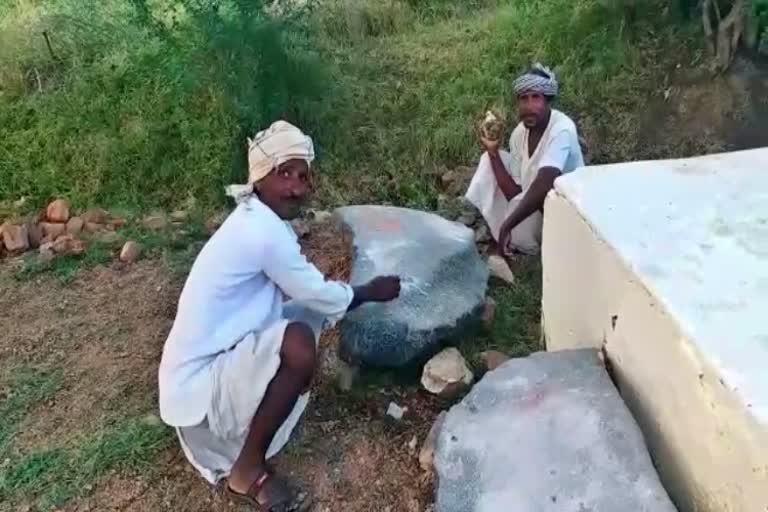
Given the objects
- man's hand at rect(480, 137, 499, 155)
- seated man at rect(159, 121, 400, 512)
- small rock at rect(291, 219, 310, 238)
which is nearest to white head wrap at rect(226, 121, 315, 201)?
seated man at rect(159, 121, 400, 512)

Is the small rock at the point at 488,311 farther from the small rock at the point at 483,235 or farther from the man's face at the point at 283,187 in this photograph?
the man's face at the point at 283,187

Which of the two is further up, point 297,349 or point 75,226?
point 297,349

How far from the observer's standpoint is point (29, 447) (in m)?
2.98

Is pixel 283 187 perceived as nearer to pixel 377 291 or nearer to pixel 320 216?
pixel 377 291

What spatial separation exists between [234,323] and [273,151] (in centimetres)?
48

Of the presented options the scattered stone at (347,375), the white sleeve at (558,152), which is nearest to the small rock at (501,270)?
the white sleeve at (558,152)

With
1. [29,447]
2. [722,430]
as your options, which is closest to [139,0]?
[29,447]

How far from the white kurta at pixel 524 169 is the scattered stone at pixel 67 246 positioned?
1713 millimetres

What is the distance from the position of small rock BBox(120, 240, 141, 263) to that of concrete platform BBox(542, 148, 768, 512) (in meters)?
1.95

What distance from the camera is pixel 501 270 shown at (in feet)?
12.3

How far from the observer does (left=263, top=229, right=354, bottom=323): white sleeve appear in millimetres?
2547

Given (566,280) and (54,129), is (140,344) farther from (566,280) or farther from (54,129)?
(54,129)

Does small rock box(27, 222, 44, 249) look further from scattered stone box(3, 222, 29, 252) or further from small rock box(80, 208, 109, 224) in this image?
small rock box(80, 208, 109, 224)

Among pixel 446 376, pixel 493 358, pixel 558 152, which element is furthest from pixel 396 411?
pixel 558 152
